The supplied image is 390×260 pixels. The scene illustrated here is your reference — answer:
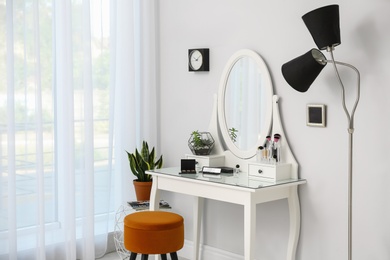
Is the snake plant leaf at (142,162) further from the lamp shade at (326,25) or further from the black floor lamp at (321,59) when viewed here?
the lamp shade at (326,25)

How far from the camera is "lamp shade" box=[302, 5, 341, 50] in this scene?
3.14 m

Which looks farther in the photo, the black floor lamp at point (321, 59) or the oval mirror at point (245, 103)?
the oval mirror at point (245, 103)

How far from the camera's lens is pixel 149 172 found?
4.12m

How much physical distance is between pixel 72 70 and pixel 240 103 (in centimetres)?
124

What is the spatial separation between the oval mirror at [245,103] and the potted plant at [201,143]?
4.3 inches

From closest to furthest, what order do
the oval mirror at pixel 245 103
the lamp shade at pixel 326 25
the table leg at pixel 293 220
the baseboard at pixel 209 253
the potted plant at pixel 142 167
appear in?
the lamp shade at pixel 326 25 → the table leg at pixel 293 220 → the oval mirror at pixel 245 103 → the baseboard at pixel 209 253 → the potted plant at pixel 142 167

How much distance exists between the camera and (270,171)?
362cm

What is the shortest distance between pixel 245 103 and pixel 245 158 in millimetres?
376

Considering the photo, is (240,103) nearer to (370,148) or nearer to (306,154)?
(306,154)

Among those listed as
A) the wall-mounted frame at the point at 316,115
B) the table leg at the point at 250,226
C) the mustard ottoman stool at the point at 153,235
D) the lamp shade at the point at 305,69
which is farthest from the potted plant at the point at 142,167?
the lamp shade at the point at 305,69

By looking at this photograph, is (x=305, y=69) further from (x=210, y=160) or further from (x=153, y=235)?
(x=153, y=235)

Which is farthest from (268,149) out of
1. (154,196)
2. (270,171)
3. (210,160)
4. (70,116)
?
(70,116)

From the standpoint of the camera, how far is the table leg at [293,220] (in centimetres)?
365

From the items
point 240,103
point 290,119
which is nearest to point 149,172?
point 240,103
